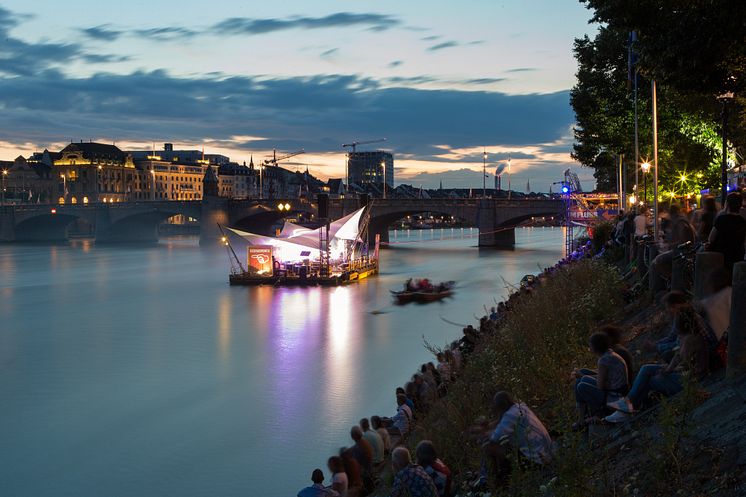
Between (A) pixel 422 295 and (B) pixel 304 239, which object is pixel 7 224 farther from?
(A) pixel 422 295

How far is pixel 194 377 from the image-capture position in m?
26.5

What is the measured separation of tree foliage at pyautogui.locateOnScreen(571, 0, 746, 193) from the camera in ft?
45.5

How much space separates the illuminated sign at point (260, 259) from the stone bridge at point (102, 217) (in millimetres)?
52880

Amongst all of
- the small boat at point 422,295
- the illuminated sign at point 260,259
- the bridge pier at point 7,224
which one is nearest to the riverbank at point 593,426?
the small boat at point 422,295

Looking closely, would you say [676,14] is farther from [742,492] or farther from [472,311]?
[472,311]

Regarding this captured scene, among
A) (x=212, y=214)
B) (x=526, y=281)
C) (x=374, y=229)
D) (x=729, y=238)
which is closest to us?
(x=729, y=238)

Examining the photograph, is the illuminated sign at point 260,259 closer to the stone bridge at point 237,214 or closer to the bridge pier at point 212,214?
the stone bridge at point 237,214

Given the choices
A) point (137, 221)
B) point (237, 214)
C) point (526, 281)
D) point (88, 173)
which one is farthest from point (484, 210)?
point (88, 173)

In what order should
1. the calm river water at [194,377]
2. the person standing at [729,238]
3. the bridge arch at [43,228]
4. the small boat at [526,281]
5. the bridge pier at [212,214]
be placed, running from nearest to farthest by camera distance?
1. the person standing at [729,238]
2. the calm river water at [194,377]
3. the small boat at [526,281]
4. the bridge pier at [212,214]
5. the bridge arch at [43,228]

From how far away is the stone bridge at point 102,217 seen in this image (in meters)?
109

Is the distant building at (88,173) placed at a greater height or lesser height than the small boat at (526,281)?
greater

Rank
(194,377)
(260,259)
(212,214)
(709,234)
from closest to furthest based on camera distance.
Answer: (709,234), (194,377), (260,259), (212,214)

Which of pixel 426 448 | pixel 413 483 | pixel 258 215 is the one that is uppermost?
pixel 258 215

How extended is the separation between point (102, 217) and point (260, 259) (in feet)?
216
